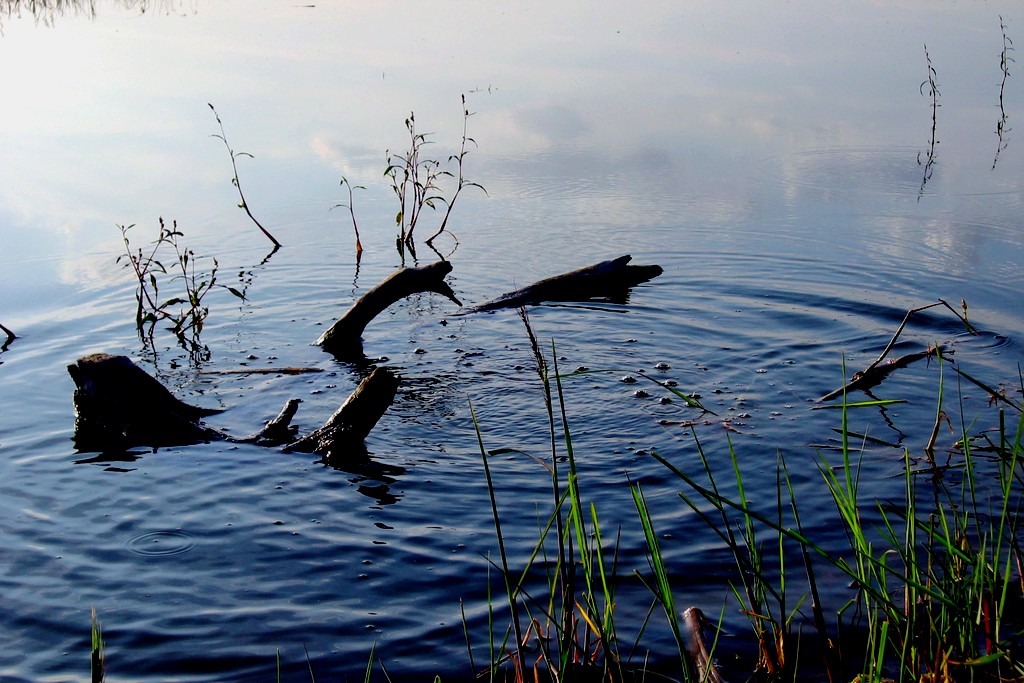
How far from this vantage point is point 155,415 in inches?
245

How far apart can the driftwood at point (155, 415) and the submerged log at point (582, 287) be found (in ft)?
11.2

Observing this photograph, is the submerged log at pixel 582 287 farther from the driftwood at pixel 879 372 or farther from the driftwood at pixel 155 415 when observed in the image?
the driftwood at pixel 155 415

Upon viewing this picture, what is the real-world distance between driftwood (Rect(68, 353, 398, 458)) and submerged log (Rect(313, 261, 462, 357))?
6.22 feet

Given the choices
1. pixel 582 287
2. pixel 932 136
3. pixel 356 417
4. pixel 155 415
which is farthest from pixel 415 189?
pixel 932 136

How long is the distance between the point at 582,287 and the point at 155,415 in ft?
15.4

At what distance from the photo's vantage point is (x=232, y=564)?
4789 mm

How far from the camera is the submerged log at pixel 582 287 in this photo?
9.37m

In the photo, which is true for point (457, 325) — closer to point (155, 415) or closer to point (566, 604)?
point (155, 415)

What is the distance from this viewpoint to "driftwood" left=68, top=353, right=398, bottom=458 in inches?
233

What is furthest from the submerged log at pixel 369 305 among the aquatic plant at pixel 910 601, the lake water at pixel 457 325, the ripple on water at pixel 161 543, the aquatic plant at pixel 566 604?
the aquatic plant at pixel 910 601

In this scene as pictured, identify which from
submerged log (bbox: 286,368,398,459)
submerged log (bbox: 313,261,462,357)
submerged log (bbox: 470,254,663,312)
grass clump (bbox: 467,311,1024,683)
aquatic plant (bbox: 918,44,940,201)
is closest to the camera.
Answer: grass clump (bbox: 467,311,1024,683)

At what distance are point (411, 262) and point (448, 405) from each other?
478 centimetres

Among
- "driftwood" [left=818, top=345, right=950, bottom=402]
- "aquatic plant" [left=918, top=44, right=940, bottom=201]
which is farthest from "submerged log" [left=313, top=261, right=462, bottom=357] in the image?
"aquatic plant" [left=918, top=44, right=940, bottom=201]

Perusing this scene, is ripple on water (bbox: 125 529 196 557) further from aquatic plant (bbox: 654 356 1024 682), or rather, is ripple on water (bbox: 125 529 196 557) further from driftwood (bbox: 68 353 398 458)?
aquatic plant (bbox: 654 356 1024 682)
